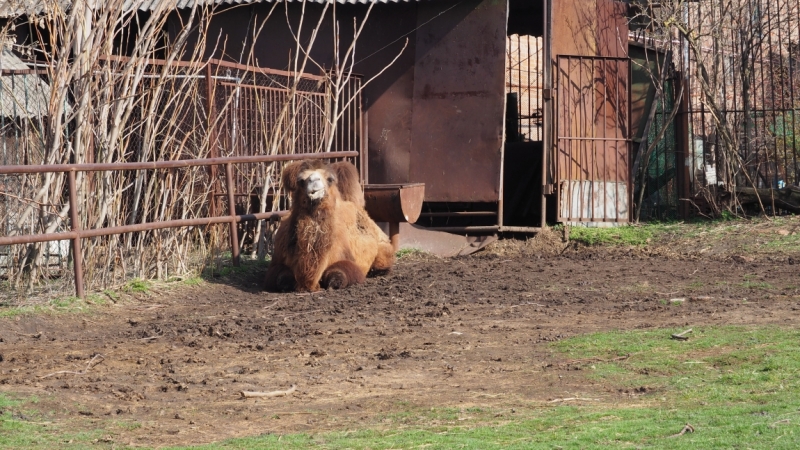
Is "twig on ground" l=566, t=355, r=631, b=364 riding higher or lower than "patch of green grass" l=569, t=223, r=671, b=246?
lower

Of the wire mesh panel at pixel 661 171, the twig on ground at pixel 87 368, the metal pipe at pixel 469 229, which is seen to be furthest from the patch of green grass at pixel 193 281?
the wire mesh panel at pixel 661 171

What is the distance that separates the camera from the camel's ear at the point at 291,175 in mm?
10758

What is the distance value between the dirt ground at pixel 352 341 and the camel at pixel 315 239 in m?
0.29

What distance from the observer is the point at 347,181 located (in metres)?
11.6

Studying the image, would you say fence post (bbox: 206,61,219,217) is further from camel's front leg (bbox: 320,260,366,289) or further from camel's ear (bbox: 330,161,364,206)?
camel's front leg (bbox: 320,260,366,289)

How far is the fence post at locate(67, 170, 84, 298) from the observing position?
9172mm

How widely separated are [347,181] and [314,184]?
1.25 meters

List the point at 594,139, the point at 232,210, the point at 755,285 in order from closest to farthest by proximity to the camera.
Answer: the point at 755,285
the point at 232,210
the point at 594,139

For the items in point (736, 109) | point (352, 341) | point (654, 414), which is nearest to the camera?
point (654, 414)

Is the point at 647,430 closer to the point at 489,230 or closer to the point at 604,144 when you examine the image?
the point at 489,230

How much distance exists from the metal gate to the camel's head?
5.24 meters

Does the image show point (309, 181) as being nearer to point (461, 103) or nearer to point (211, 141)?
point (211, 141)

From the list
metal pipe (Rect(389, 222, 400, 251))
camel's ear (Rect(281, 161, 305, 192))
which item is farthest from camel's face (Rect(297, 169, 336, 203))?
metal pipe (Rect(389, 222, 400, 251))

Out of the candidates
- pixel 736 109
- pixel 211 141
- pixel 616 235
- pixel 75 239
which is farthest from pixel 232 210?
pixel 736 109
